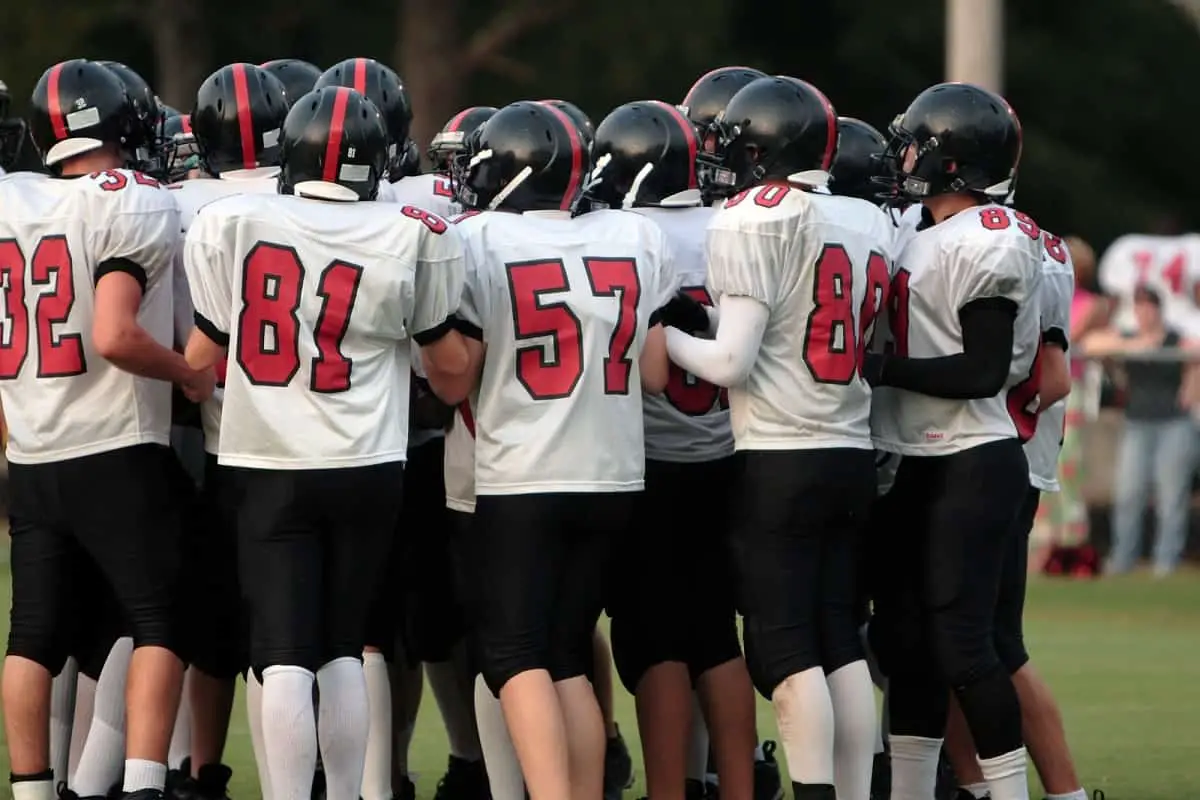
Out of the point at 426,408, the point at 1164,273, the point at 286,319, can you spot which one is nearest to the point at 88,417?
the point at 286,319

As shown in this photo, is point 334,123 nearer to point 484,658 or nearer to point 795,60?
point 484,658

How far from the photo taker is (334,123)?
6113mm

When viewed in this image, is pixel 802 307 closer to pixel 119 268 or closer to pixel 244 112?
pixel 244 112

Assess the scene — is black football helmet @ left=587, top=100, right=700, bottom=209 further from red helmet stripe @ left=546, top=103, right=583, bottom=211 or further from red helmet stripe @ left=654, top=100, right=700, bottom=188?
red helmet stripe @ left=546, top=103, right=583, bottom=211

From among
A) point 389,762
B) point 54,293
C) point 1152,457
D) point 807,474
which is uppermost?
point 54,293

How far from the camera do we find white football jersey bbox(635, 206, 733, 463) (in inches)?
265

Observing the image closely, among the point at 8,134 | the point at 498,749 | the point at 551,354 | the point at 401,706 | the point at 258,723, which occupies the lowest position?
the point at 401,706

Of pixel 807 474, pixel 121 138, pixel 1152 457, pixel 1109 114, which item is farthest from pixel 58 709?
pixel 1109 114

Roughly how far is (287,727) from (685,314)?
1600 mm

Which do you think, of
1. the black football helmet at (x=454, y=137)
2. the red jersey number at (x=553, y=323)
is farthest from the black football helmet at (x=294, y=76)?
the red jersey number at (x=553, y=323)

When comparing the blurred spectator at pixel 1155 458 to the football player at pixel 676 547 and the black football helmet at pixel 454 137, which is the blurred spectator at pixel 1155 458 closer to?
the black football helmet at pixel 454 137

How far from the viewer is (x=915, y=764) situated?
662cm

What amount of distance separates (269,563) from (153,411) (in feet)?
2.44

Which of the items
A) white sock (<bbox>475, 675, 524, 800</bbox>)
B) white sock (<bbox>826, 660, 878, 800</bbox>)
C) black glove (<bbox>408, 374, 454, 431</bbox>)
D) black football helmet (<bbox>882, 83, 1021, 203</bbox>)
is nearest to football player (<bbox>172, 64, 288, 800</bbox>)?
black glove (<bbox>408, 374, 454, 431</bbox>)
